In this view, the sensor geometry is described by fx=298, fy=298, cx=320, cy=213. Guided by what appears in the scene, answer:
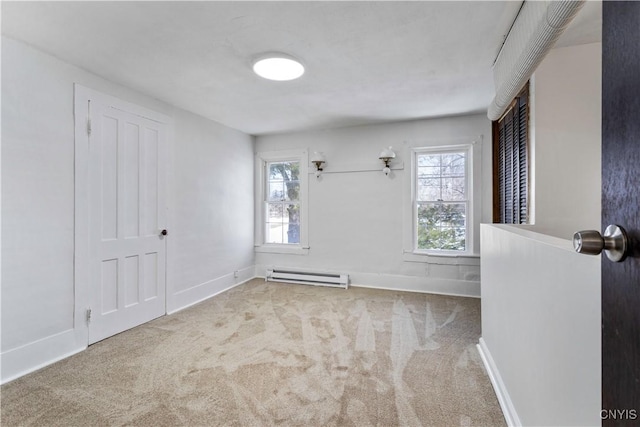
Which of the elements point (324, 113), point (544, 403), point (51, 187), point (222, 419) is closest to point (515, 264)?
point (544, 403)

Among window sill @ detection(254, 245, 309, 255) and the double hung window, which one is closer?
the double hung window

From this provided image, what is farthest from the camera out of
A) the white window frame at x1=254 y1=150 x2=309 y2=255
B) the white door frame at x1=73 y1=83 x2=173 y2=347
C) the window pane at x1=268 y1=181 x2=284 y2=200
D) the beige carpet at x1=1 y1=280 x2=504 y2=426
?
the window pane at x1=268 y1=181 x2=284 y2=200

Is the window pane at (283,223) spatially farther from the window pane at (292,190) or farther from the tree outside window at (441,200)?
the tree outside window at (441,200)

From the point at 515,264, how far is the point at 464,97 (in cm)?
232

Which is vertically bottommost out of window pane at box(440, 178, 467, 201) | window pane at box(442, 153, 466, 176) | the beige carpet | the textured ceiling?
the beige carpet

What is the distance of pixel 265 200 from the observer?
16.7 ft

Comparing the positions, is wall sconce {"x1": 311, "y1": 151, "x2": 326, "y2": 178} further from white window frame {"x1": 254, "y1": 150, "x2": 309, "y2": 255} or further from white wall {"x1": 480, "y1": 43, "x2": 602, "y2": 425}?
white wall {"x1": 480, "y1": 43, "x2": 602, "y2": 425}

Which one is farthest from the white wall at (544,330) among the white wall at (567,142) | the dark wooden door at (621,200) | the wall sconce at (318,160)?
the wall sconce at (318,160)

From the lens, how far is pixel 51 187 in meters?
2.34

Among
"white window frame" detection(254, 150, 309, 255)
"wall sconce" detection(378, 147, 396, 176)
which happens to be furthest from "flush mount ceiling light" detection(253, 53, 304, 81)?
"white window frame" detection(254, 150, 309, 255)

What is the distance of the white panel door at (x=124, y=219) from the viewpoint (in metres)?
2.67

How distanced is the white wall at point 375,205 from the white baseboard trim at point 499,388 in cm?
173

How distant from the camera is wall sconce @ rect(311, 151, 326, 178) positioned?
4488 millimetres

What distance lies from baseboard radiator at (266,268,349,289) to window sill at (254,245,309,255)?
0.97ft
